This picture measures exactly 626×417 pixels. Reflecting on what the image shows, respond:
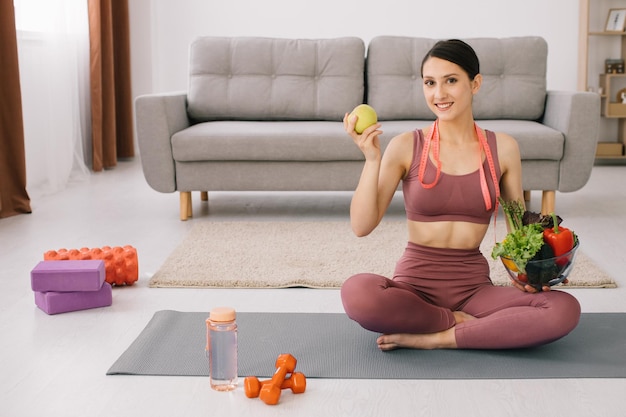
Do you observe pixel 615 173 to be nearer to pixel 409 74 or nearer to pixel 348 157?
pixel 409 74

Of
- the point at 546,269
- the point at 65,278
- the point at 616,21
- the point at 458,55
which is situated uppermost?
the point at 616,21

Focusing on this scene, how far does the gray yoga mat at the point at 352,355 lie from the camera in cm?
198

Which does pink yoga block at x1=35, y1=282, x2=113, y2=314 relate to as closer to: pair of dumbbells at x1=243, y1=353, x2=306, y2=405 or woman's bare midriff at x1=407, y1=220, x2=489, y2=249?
pair of dumbbells at x1=243, y1=353, x2=306, y2=405

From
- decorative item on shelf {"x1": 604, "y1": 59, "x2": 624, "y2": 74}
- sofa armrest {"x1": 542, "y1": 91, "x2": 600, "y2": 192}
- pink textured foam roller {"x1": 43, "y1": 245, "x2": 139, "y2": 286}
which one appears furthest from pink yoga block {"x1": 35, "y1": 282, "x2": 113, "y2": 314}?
decorative item on shelf {"x1": 604, "y1": 59, "x2": 624, "y2": 74}

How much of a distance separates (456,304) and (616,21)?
4336 millimetres

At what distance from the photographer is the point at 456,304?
7.16 ft

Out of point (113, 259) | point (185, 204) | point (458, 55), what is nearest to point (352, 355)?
point (458, 55)

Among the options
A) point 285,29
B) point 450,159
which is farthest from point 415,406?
point 285,29

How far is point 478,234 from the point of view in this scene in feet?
7.14

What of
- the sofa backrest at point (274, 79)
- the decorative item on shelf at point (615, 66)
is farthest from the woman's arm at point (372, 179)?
the decorative item on shelf at point (615, 66)

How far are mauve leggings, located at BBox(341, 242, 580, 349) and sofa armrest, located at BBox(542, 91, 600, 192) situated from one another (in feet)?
5.94

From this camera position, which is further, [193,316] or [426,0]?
[426,0]

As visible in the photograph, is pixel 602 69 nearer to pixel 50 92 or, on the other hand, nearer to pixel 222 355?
pixel 50 92

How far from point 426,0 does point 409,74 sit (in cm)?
193
